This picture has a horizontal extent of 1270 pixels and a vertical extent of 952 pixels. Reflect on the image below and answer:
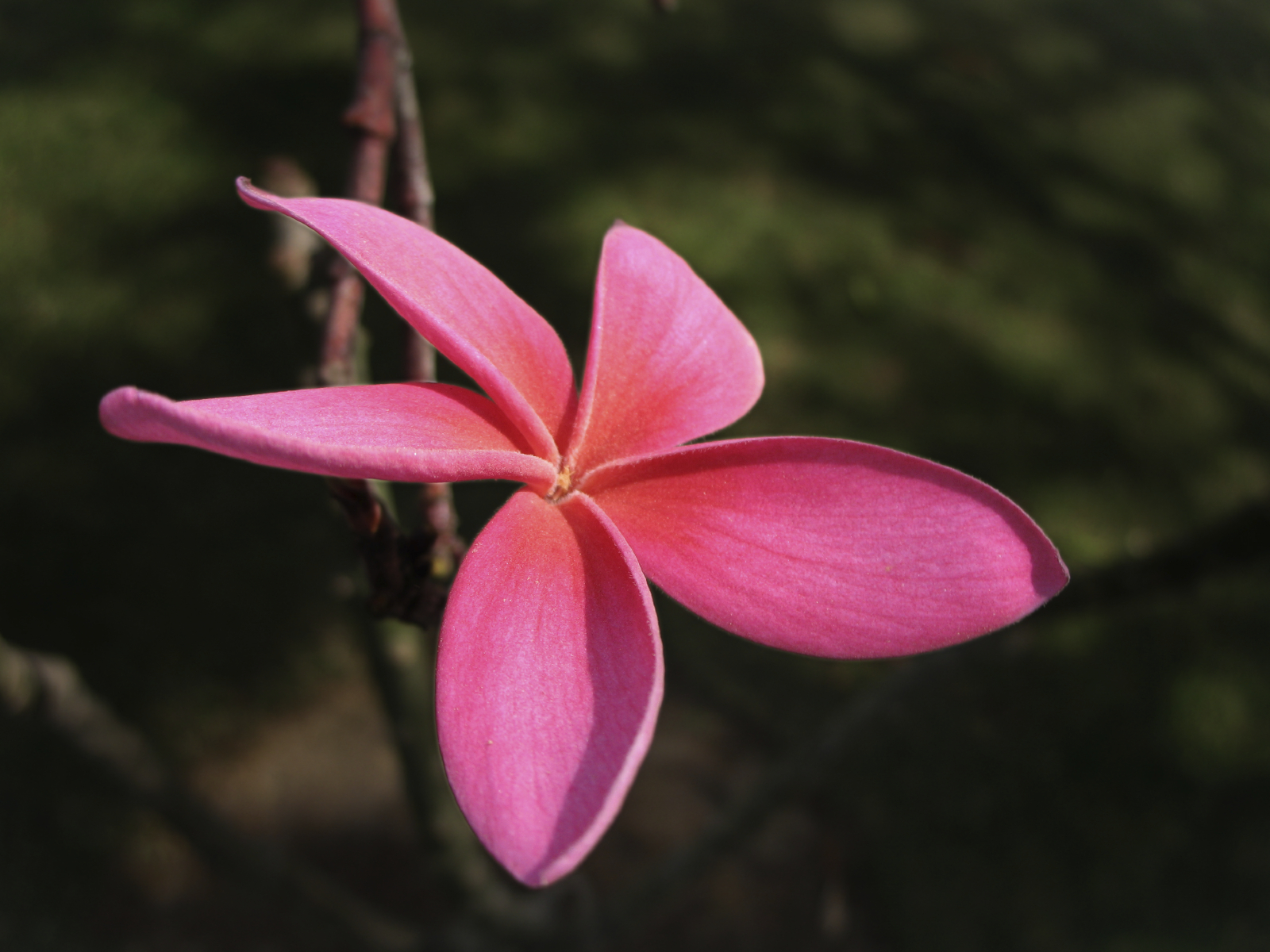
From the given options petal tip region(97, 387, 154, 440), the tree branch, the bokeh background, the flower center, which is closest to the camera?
petal tip region(97, 387, 154, 440)

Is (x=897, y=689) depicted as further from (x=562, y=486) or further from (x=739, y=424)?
(x=739, y=424)

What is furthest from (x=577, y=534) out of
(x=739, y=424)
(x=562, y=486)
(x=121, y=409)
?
(x=739, y=424)

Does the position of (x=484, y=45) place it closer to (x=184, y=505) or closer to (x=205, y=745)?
(x=184, y=505)

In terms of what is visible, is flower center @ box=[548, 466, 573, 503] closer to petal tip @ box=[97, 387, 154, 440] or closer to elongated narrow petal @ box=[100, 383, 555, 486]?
elongated narrow petal @ box=[100, 383, 555, 486]

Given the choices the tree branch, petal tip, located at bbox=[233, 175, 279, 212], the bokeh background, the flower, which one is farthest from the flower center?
the tree branch

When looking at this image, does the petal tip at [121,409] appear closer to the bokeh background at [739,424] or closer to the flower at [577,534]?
the flower at [577,534]
